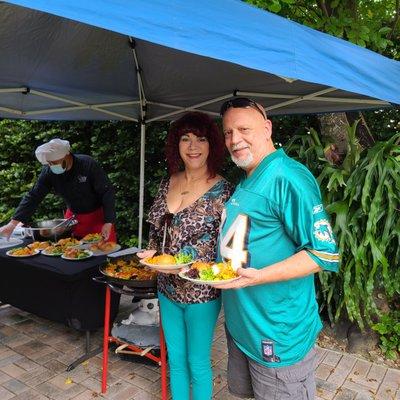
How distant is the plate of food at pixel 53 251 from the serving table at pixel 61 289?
43 millimetres

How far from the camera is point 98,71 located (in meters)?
3.14

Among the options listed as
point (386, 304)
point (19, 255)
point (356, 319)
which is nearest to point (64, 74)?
point (19, 255)

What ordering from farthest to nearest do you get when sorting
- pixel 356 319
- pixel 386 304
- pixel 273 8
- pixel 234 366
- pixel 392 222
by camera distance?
pixel 386 304
pixel 356 319
pixel 392 222
pixel 273 8
pixel 234 366

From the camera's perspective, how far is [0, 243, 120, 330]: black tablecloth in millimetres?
2980

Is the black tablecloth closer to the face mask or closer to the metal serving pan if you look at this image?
the metal serving pan

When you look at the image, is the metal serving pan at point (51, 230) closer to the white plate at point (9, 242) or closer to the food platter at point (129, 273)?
the white plate at point (9, 242)

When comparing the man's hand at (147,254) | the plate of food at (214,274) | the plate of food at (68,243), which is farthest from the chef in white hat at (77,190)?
the plate of food at (214,274)

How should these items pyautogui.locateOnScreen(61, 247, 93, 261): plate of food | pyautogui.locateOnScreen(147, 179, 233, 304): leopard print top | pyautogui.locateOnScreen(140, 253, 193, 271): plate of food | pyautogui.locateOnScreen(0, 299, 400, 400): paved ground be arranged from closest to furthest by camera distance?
1. pyautogui.locateOnScreen(140, 253, 193, 271): plate of food
2. pyautogui.locateOnScreen(147, 179, 233, 304): leopard print top
3. pyautogui.locateOnScreen(0, 299, 400, 400): paved ground
4. pyautogui.locateOnScreen(61, 247, 93, 261): plate of food

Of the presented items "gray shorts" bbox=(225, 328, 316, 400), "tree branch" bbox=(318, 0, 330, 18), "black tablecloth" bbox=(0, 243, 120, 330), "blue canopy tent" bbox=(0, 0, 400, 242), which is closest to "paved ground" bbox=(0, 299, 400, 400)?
"black tablecloth" bbox=(0, 243, 120, 330)

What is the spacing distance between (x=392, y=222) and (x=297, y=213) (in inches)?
78.8

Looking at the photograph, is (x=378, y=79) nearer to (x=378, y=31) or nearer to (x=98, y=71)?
(x=378, y=31)

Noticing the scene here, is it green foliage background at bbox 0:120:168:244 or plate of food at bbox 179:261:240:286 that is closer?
plate of food at bbox 179:261:240:286

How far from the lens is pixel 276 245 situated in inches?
61.2

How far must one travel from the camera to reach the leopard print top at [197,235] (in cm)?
203
